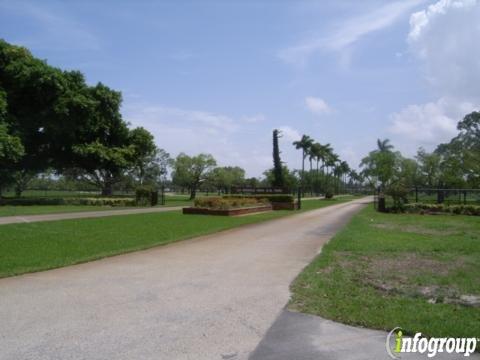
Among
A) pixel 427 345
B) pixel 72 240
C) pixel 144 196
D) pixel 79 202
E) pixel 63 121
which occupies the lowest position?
pixel 427 345

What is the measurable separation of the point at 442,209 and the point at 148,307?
2486 cm

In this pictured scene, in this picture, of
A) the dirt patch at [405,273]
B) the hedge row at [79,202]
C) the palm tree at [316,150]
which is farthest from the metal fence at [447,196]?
the palm tree at [316,150]

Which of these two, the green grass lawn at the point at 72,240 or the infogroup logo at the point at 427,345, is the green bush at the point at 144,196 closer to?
the green grass lawn at the point at 72,240

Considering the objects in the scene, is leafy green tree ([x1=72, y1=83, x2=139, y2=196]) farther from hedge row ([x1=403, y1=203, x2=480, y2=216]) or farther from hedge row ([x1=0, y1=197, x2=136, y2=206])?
hedge row ([x1=403, y1=203, x2=480, y2=216])

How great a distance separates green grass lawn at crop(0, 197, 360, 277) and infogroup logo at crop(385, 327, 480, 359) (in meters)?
6.35

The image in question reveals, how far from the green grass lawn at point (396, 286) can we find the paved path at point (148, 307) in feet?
2.03

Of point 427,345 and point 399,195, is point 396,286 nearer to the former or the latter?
point 427,345

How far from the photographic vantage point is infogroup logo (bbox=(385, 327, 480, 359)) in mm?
4223

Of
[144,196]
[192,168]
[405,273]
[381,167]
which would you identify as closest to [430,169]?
[381,167]

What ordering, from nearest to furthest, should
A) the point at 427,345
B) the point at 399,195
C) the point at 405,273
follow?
1. the point at 427,345
2. the point at 405,273
3. the point at 399,195

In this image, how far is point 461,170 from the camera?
4875cm

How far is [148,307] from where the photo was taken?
5.63 m

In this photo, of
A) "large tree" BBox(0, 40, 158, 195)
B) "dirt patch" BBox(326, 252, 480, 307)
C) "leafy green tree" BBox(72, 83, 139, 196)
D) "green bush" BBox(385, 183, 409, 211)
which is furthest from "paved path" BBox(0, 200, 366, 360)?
"leafy green tree" BBox(72, 83, 139, 196)

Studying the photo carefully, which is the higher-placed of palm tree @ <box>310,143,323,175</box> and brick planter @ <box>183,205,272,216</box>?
palm tree @ <box>310,143,323,175</box>
